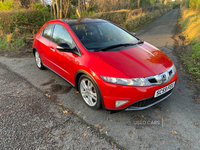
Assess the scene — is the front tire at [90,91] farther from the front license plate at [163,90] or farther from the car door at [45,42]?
the car door at [45,42]

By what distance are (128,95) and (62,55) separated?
1819mm

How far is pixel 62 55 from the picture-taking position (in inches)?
133

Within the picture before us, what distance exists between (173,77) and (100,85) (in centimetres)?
144

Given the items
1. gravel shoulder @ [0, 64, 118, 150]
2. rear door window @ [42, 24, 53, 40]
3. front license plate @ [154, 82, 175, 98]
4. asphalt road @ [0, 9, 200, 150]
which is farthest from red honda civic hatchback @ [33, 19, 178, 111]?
gravel shoulder @ [0, 64, 118, 150]

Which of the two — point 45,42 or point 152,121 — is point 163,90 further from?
point 45,42

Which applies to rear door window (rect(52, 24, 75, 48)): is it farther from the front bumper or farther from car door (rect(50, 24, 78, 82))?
the front bumper

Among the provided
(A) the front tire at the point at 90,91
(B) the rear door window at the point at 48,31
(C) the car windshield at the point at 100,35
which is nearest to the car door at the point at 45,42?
(B) the rear door window at the point at 48,31

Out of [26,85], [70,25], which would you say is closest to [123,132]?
[70,25]

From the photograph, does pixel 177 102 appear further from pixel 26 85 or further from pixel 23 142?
pixel 26 85

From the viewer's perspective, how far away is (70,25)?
3.47 m

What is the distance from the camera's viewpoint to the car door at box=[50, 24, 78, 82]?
10.5 feet

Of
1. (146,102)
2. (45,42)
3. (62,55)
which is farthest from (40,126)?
(45,42)

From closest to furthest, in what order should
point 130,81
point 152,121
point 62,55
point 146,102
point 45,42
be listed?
point 130,81 < point 146,102 < point 152,121 < point 62,55 < point 45,42

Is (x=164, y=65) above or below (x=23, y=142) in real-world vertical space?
above
